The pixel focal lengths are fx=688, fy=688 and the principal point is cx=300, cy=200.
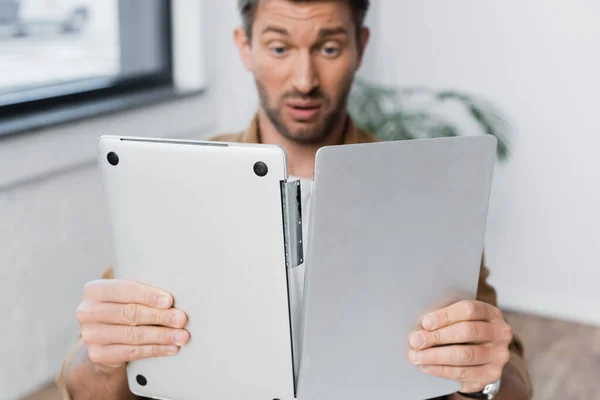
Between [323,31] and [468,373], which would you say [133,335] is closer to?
[468,373]

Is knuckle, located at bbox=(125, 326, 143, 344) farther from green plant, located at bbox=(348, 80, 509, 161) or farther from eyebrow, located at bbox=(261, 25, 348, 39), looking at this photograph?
green plant, located at bbox=(348, 80, 509, 161)

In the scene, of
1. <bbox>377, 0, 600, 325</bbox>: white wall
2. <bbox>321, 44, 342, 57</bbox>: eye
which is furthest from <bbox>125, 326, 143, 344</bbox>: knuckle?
<bbox>377, 0, 600, 325</bbox>: white wall

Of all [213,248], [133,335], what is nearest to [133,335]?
[133,335]

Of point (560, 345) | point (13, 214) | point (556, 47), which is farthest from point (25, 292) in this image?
point (556, 47)

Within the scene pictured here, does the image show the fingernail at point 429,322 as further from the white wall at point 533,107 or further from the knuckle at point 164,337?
the white wall at point 533,107

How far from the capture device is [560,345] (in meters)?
2.30

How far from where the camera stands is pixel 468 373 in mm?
770

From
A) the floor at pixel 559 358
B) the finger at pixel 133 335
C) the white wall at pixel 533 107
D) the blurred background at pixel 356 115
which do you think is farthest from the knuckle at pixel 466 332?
the white wall at pixel 533 107

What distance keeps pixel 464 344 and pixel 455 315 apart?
0.05 meters

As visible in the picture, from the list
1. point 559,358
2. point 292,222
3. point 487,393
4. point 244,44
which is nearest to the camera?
point 292,222

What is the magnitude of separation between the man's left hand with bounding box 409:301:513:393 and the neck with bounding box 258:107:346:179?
415 millimetres

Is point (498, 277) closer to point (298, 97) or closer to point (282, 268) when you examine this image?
point (298, 97)

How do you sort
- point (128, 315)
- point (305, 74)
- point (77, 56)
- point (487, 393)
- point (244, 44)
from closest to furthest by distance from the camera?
1. point (128, 315)
2. point (487, 393)
3. point (305, 74)
4. point (244, 44)
5. point (77, 56)

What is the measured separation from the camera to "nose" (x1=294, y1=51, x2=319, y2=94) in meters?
1.01
